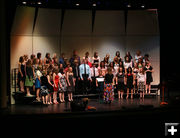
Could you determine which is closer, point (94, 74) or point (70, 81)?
point (70, 81)

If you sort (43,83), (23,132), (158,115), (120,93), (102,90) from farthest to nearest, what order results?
(120,93) → (102,90) → (43,83) → (158,115) → (23,132)

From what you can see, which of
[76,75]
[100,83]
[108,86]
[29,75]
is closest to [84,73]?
[76,75]

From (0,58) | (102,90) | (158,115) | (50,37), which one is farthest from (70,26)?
(158,115)

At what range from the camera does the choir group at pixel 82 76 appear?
41.3 ft

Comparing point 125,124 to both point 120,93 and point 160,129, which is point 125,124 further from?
point 120,93

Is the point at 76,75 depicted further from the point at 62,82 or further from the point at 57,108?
the point at 57,108

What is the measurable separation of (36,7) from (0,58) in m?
4.38

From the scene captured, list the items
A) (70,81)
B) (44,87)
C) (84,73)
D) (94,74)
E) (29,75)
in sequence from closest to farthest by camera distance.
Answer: (44,87) → (29,75) → (70,81) → (84,73) → (94,74)

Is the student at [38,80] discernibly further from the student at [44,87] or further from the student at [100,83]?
the student at [100,83]

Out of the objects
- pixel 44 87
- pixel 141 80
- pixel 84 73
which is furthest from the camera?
pixel 141 80

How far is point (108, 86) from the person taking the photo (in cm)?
1268

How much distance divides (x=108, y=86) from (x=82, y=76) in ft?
4.83

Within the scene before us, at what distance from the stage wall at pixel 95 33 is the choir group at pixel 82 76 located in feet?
2.00

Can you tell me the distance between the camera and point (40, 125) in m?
7.60
